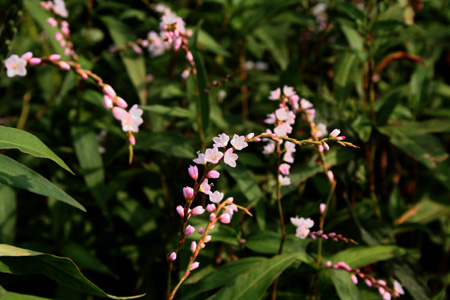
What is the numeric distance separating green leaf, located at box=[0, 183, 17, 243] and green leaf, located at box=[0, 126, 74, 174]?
0.65m

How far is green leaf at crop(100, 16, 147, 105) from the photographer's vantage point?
1.98m

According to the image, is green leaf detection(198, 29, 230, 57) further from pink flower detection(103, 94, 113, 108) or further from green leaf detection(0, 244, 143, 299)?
green leaf detection(0, 244, 143, 299)

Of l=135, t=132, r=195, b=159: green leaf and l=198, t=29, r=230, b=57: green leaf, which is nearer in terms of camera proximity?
l=135, t=132, r=195, b=159: green leaf

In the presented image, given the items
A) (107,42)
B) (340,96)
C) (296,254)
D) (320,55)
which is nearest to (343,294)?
(296,254)

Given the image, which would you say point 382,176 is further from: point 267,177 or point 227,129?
point 227,129

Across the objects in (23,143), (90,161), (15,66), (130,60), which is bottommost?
(90,161)

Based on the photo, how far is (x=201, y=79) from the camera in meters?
1.61

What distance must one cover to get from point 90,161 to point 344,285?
1070 mm

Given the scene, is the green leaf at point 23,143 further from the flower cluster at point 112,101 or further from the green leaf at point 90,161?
the green leaf at point 90,161

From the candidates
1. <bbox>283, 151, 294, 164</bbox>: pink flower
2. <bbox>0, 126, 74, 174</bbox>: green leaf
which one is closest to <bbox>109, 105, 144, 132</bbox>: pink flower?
<bbox>0, 126, 74, 174</bbox>: green leaf

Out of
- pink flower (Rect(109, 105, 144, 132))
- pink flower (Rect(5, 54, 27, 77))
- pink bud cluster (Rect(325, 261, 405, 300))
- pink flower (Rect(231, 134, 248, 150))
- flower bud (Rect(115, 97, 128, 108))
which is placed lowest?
pink bud cluster (Rect(325, 261, 405, 300))

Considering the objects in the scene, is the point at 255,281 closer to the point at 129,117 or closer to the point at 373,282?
the point at 373,282

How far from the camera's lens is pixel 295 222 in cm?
125

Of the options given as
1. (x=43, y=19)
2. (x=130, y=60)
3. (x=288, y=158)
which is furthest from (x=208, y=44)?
(x=288, y=158)
